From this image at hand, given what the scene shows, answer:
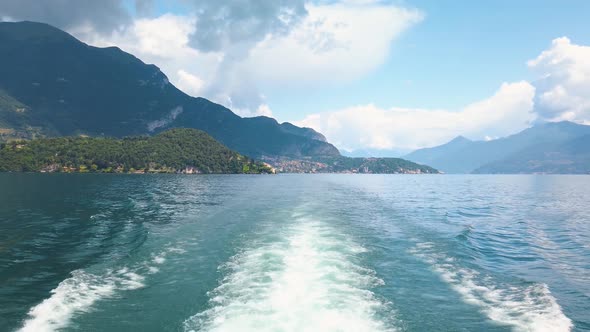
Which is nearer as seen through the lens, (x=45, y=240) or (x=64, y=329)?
(x=64, y=329)

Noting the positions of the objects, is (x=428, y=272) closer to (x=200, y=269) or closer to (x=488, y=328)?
(x=488, y=328)

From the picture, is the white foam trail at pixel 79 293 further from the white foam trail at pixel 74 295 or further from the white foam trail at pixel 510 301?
the white foam trail at pixel 510 301

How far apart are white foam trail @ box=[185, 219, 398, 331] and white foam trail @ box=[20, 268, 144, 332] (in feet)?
18.2

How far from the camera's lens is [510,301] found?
19.0 m

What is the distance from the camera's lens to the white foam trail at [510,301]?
1623 centimetres

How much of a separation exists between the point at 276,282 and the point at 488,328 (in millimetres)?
11325

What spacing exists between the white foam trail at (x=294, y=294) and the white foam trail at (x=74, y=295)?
5.55 metres

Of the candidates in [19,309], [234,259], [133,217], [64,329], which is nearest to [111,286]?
[19,309]

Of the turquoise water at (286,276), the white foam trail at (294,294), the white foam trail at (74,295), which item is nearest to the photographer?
the white foam trail at (74,295)

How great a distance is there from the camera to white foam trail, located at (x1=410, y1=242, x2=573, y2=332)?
53.3ft

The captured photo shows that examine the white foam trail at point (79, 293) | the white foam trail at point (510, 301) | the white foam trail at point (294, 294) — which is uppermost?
the white foam trail at point (510, 301)

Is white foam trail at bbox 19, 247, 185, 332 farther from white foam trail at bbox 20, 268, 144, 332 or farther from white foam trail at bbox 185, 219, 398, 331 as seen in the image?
white foam trail at bbox 185, 219, 398, 331

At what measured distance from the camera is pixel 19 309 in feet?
54.6

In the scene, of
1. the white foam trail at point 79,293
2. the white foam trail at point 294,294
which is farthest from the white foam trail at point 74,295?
the white foam trail at point 294,294
